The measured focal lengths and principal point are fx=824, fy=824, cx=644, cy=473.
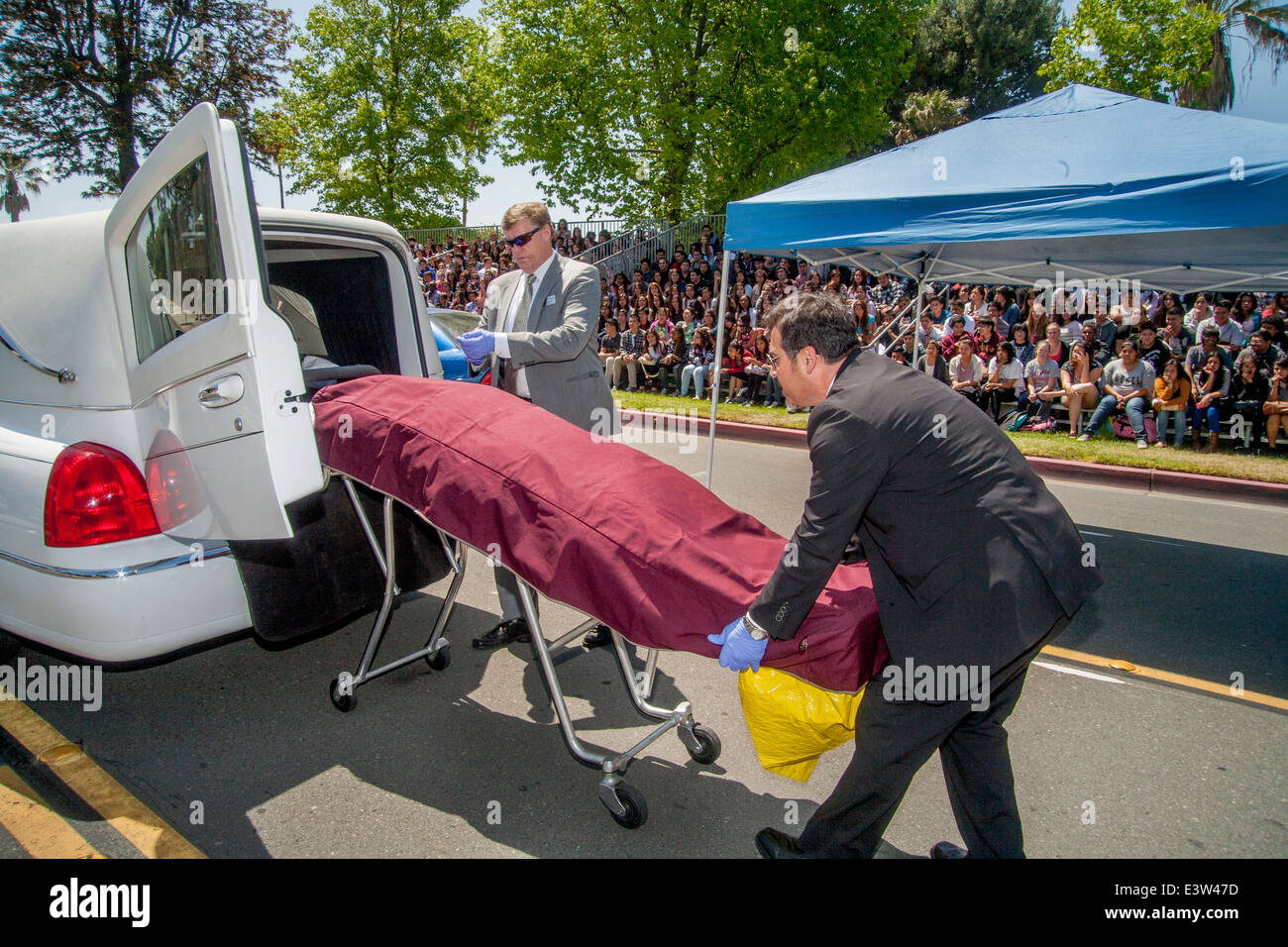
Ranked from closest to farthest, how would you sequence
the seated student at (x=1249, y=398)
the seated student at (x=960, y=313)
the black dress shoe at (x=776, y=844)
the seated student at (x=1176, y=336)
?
1. the black dress shoe at (x=776, y=844)
2. the seated student at (x=1249, y=398)
3. the seated student at (x=1176, y=336)
4. the seated student at (x=960, y=313)

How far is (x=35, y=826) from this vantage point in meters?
2.65

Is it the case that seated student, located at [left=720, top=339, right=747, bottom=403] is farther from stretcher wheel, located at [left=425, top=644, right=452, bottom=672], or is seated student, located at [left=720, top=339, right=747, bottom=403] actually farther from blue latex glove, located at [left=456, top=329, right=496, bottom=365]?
stretcher wheel, located at [left=425, top=644, right=452, bottom=672]

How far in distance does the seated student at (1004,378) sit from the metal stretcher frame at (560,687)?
911cm

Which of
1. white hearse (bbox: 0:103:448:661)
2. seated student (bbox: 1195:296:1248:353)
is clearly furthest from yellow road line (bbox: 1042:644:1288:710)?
seated student (bbox: 1195:296:1248:353)

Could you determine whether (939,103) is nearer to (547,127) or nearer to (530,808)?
(547,127)

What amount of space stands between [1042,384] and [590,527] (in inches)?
399

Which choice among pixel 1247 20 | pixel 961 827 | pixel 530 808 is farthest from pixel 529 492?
pixel 1247 20

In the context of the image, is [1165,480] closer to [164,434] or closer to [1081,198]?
[1081,198]

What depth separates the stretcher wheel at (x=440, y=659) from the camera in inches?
149

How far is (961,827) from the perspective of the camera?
7.77 feet

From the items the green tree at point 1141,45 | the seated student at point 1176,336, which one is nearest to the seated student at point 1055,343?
the seated student at point 1176,336

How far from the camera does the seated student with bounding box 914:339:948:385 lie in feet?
37.0

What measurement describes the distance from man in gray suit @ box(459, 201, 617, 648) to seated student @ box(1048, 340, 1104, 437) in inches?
330

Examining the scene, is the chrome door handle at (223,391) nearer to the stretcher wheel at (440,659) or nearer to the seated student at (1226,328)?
the stretcher wheel at (440,659)
